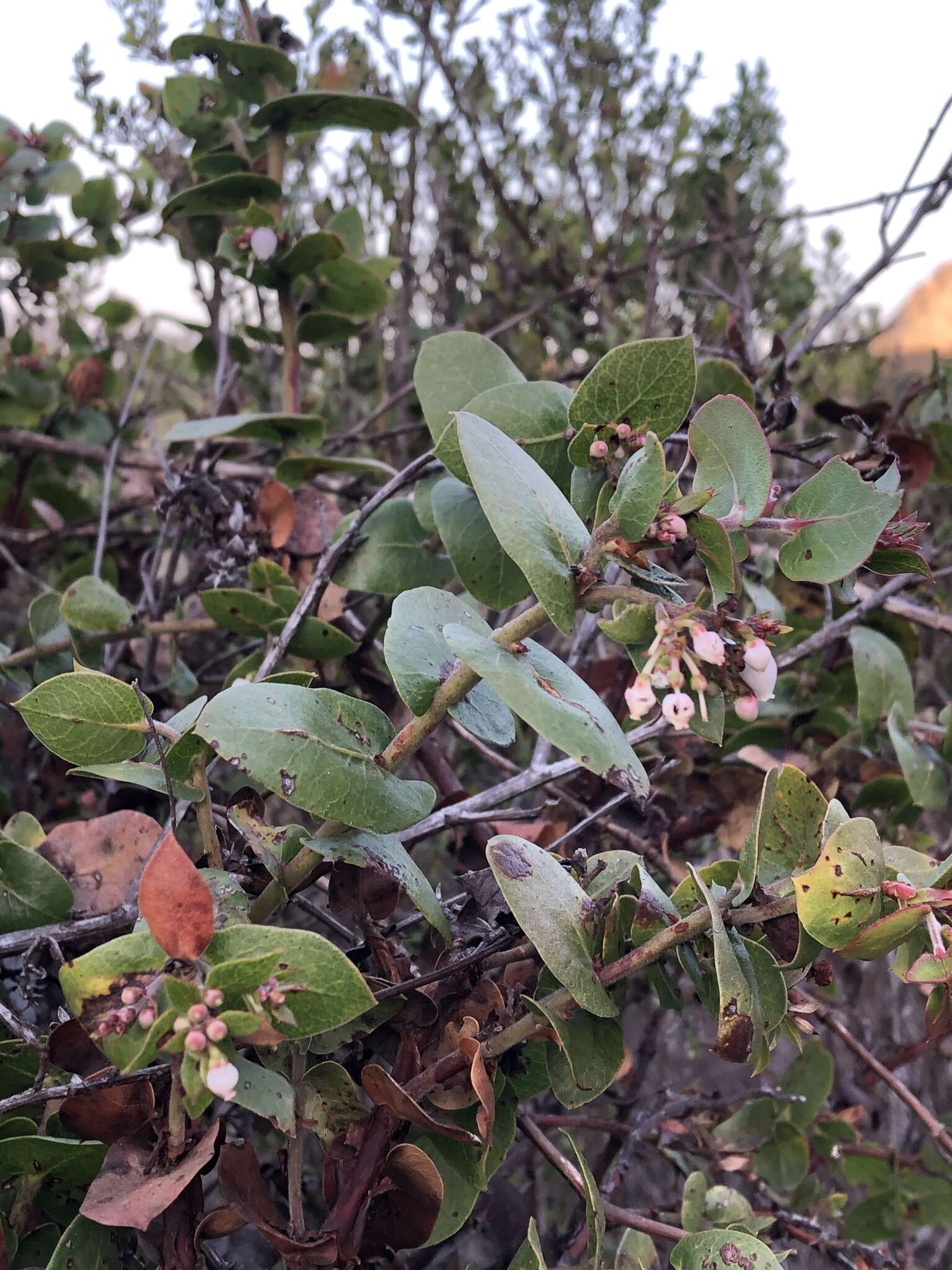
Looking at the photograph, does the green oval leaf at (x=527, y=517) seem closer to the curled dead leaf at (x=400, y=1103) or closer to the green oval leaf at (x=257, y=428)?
the curled dead leaf at (x=400, y=1103)

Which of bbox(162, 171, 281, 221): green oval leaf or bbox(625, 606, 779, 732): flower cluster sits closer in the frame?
bbox(625, 606, 779, 732): flower cluster

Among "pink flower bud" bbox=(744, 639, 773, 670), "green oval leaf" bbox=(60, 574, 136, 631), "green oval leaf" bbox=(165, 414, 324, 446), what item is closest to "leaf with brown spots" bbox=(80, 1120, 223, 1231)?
"pink flower bud" bbox=(744, 639, 773, 670)

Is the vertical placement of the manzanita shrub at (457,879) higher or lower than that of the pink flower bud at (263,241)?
lower

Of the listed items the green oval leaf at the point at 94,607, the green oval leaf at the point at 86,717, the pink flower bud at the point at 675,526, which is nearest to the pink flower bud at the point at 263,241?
the green oval leaf at the point at 94,607

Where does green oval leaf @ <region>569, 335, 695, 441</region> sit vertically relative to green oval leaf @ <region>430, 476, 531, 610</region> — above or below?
above

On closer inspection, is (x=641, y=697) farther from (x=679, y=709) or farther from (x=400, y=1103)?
(x=400, y=1103)

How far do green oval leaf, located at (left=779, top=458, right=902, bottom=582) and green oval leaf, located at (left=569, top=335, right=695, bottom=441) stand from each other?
72mm

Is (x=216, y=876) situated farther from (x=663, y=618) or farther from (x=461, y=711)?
(x=663, y=618)

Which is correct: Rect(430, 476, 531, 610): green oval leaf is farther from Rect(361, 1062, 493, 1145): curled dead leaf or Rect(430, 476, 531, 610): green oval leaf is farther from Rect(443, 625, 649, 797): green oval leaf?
Rect(361, 1062, 493, 1145): curled dead leaf

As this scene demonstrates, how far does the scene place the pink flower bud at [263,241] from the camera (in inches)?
34.9

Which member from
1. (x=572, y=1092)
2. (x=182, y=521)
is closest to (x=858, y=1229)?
(x=572, y=1092)

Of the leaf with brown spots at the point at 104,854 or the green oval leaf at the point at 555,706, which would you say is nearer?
the green oval leaf at the point at 555,706

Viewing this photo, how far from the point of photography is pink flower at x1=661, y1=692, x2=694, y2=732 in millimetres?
430

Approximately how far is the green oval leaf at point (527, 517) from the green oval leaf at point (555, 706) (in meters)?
0.03
